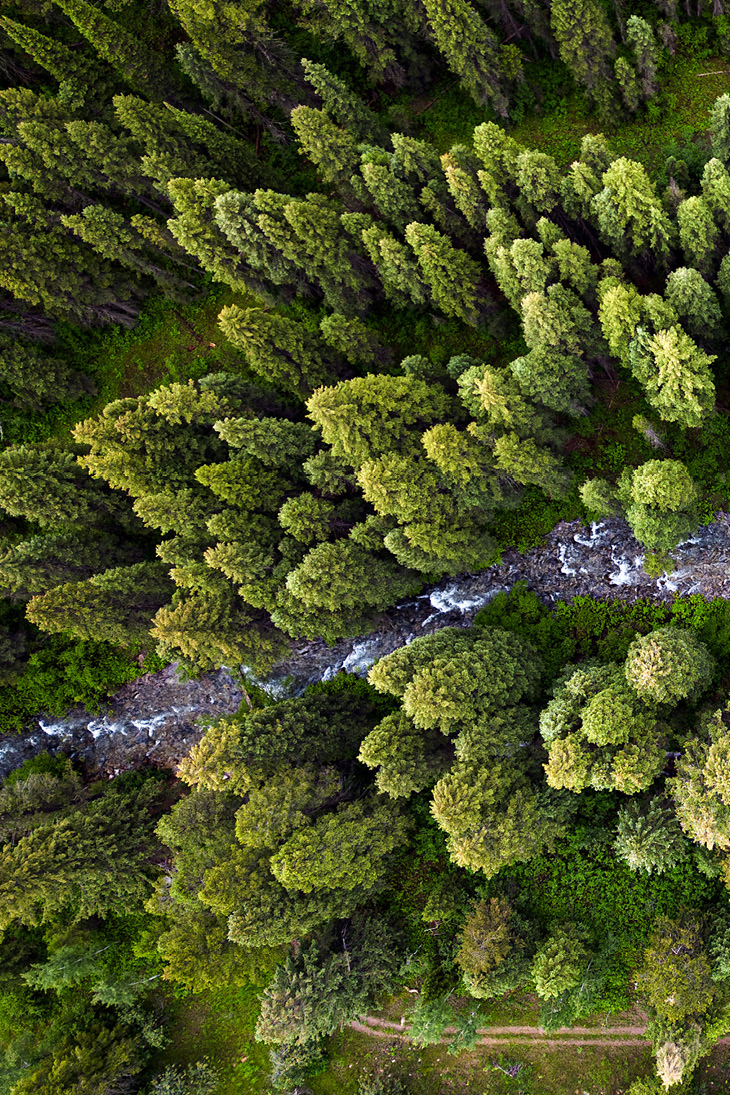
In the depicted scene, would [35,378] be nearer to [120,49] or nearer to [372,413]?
[120,49]

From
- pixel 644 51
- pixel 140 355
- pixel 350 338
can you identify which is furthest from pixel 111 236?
pixel 644 51

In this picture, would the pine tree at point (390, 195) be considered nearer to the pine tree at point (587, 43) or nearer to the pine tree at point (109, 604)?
the pine tree at point (587, 43)

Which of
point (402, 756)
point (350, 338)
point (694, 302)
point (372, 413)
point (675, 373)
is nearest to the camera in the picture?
point (675, 373)

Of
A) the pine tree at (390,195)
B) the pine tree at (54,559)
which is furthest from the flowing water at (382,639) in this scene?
the pine tree at (390,195)

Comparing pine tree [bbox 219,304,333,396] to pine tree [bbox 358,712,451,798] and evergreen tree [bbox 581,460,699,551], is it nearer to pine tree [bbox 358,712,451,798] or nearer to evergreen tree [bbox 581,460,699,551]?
evergreen tree [bbox 581,460,699,551]

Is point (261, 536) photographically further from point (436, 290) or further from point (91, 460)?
point (436, 290)

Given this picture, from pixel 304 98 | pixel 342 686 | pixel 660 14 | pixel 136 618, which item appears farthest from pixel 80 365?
pixel 660 14

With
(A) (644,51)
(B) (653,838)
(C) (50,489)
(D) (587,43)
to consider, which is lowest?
(B) (653,838)
